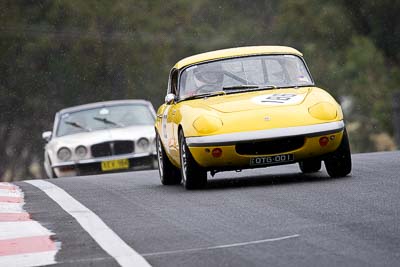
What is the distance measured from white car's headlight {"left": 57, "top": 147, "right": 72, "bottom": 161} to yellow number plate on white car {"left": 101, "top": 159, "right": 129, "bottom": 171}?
1.95ft

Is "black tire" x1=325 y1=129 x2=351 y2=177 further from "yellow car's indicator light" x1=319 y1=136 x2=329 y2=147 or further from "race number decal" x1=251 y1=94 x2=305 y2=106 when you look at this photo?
"race number decal" x1=251 y1=94 x2=305 y2=106

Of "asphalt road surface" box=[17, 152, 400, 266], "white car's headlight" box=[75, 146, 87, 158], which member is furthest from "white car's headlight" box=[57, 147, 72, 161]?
"asphalt road surface" box=[17, 152, 400, 266]

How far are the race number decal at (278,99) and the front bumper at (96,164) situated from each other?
9.32m

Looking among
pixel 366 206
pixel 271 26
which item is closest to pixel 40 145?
pixel 271 26

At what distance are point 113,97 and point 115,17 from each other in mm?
3719

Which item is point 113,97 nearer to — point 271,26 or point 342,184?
point 271,26

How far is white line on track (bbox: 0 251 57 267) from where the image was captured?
7.70m

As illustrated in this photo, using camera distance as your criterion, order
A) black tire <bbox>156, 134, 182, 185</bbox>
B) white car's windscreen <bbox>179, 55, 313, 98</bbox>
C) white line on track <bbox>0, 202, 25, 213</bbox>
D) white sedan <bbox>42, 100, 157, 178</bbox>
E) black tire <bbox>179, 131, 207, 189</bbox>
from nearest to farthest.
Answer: white line on track <bbox>0, 202, 25, 213</bbox>
black tire <bbox>179, 131, 207, 189</bbox>
white car's windscreen <bbox>179, 55, 313, 98</bbox>
black tire <bbox>156, 134, 182, 185</bbox>
white sedan <bbox>42, 100, 157, 178</bbox>

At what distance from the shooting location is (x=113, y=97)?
4359 centimetres

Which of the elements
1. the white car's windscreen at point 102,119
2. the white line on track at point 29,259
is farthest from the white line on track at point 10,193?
the white car's windscreen at point 102,119

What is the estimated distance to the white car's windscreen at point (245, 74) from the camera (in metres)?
13.1

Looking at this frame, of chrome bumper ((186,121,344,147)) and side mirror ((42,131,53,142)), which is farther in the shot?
side mirror ((42,131,53,142))

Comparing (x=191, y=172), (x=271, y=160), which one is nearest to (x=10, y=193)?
(x=191, y=172)

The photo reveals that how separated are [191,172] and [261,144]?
0.73 meters
